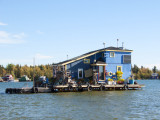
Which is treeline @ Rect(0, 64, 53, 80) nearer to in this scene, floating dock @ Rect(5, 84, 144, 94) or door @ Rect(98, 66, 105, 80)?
door @ Rect(98, 66, 105, 80)

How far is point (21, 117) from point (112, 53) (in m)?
31.0

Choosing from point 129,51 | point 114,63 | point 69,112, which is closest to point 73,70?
point 114,63

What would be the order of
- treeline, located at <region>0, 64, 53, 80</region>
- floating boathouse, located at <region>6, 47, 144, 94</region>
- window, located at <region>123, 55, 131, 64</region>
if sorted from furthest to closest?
treeline, located at <region>0, 64, 53, 80</region> < window, located at <region>123, 55, 131, 64</region> < floating boathouse, located at <region>6, 47, 144, 94</region>

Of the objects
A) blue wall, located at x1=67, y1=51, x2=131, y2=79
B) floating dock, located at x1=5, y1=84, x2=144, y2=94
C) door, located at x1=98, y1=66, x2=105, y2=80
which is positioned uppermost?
blue wall, located at x1=67, y1=51, x2=131, y2=79

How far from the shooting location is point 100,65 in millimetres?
53844

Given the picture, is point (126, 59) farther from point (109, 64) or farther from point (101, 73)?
point (101, 73)

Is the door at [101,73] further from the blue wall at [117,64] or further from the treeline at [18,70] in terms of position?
the treeline at [18,70]

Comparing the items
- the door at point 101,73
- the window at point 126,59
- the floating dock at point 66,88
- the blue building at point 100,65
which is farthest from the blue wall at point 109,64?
the floating dock at point 66,88

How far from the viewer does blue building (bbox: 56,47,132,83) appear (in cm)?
5350

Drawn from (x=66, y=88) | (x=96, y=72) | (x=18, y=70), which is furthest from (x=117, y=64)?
(x=18, y=70)

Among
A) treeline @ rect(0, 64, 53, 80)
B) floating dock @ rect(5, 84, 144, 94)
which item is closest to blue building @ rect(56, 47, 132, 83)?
floating dock @ rect(5, 84, 144, 94)

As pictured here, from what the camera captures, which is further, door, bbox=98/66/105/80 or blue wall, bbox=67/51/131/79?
door, bbox=98/66/105/80

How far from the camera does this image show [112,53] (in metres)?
55.3

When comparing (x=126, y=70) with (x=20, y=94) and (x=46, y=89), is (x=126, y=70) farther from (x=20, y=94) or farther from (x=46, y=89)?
(x=20, y=94)
